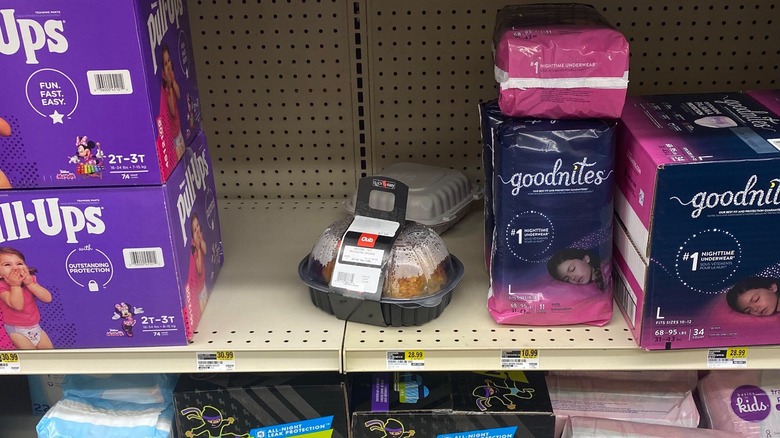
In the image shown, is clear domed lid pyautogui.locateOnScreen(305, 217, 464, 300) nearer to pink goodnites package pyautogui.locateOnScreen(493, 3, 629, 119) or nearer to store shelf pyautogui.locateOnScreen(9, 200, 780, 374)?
store shelf pyautogui.locateOnScreen(9, 200, 780, 374)

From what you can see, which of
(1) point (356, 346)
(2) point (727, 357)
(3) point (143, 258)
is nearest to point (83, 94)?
(3) point (143, 258)

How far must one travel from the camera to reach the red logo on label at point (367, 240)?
128cm

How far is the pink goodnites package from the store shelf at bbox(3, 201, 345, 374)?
20.4 inches

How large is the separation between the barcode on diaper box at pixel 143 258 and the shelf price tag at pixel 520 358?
0.60 metres

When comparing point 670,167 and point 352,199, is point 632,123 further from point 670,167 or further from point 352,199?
point 352,199

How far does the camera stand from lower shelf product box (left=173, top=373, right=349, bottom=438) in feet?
4.44

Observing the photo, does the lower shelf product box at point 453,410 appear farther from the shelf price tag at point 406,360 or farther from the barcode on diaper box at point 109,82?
the barcode on diaper box at point 109,82

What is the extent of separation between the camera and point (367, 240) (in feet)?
4.23

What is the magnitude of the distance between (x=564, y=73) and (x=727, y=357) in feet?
1.84

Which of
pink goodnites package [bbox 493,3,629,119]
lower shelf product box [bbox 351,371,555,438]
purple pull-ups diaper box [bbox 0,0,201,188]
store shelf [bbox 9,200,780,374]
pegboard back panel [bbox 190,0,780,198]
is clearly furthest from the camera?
pegboard back panel [bbox 190,0,780,198]

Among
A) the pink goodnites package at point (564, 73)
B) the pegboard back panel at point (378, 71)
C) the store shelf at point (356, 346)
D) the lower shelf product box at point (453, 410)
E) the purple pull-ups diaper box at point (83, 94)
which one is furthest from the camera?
the pegboard back panel at point (378, 71)

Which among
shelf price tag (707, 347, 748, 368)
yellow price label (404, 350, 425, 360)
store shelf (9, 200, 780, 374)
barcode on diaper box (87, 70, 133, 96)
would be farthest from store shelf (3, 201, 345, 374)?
shelf price tag (707, 347, 748, 368)

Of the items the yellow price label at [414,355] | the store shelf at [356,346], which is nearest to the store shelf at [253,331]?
the store shelf at [356,346]

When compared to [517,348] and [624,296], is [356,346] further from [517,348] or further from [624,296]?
[624,296]
